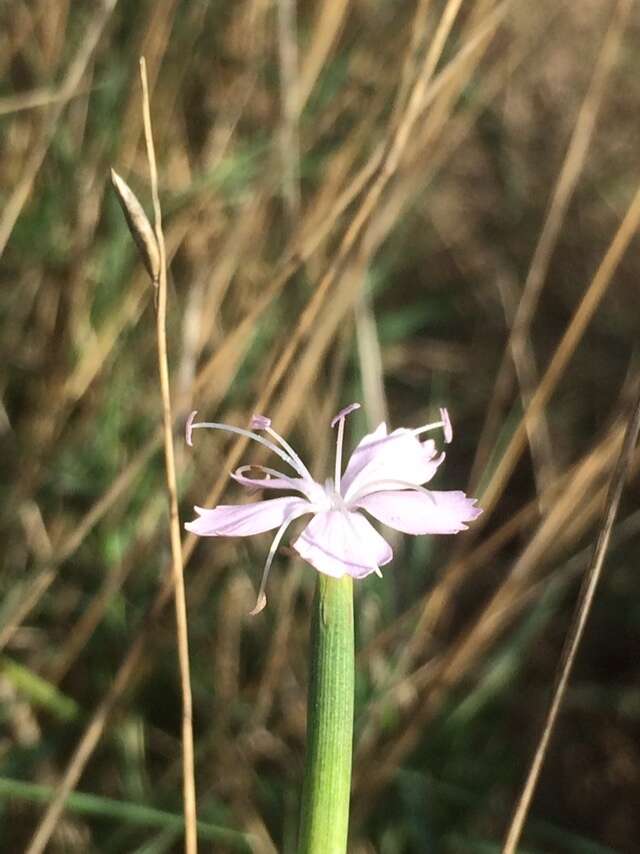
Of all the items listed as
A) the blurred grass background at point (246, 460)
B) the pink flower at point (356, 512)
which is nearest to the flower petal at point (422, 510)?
the pink flower at point (356, 512)

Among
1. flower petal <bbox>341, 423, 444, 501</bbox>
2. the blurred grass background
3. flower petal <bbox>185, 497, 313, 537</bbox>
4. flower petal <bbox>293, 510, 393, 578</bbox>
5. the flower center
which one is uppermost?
the blurred grass background

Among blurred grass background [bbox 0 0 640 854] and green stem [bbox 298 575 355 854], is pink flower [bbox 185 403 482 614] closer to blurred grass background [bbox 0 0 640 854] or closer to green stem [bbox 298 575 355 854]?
green stem [bbox 298 575 355 854]

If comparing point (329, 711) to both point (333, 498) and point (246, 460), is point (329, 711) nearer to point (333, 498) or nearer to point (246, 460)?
point (333, 498)

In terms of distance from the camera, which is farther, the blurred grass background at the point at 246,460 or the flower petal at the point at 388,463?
the blurred grass background at the point at 246,460

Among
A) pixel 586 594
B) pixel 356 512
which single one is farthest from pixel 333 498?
pixel 586 594

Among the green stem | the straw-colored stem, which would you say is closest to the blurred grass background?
the straw-colored stem

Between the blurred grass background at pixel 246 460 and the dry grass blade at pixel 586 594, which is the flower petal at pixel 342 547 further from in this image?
the blurred grass background at pixel 246 460
